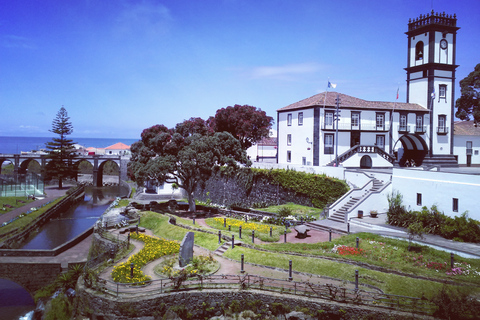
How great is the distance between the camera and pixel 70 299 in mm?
20625

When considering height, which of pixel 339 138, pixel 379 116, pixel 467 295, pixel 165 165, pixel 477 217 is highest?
pixel 379 116

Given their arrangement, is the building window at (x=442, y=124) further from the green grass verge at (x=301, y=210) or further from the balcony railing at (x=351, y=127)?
the green grass verge at (x=301, y=210)

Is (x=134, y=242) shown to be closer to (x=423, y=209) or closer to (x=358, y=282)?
(x=358, y=282)

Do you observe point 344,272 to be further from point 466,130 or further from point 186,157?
point 466,130

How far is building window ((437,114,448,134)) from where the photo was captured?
Answer: 43.6 m

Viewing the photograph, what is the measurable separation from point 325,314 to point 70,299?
14.3 m

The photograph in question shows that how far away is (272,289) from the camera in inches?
632

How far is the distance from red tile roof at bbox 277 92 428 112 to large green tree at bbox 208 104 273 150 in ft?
32.1

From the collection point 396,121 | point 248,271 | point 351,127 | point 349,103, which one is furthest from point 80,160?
point 248,271

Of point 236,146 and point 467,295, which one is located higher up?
point 236,146

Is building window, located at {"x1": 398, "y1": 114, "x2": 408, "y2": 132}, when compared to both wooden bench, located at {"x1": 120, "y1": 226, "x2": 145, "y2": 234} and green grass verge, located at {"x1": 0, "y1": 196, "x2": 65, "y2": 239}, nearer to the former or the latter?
wooden bench, located at {"x1": 120, "y1": 226, "x2": 145, "y2": 234}

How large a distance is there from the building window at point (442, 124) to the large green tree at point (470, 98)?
195 cm

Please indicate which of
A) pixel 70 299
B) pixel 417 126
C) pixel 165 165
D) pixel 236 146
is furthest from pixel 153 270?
pixel 417 126

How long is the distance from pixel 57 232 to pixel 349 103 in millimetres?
35815
